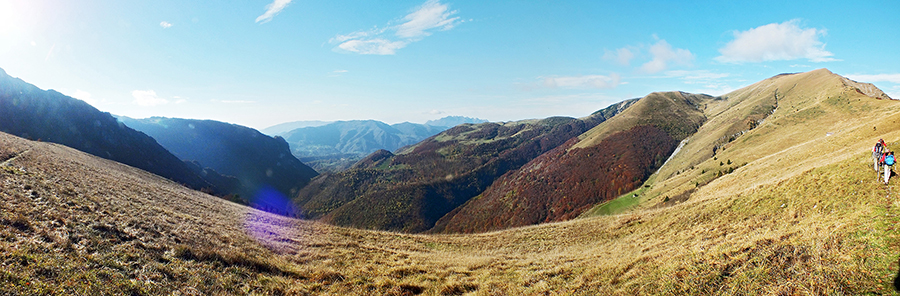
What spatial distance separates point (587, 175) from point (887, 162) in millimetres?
101843

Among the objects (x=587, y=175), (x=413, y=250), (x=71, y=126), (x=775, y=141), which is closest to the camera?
(x=413, y=250)

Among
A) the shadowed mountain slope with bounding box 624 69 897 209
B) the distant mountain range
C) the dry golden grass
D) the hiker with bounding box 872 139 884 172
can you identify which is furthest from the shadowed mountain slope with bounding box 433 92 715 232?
the hiker with bounding box 872 139 884 172

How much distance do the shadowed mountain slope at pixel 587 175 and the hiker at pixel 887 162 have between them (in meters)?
72.1

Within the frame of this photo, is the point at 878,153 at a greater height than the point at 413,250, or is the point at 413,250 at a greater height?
the point at 878,153

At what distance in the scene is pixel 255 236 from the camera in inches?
730

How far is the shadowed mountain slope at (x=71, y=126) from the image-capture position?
9181 cm

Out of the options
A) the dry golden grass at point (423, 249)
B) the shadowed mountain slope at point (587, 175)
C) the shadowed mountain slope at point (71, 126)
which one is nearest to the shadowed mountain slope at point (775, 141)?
the dry golden grass at point (423, 249)

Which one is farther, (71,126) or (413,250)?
(71,126)

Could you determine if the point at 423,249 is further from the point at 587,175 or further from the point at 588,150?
the point at 588,150

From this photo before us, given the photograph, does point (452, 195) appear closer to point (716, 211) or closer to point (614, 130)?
point (614, 130)

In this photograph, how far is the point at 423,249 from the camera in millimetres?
22000

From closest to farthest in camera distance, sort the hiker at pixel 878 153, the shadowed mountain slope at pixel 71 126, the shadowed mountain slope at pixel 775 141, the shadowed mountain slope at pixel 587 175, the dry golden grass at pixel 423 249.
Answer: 1. the dry golden grass at pixel 423 249
2. the hiker at pixel 878 153
3. the shadowed mountain slope at pixel 775 141
4. the shadowed mountain slope at pixel 71 126
5. the shadowed mountain slope at pixel 587 175

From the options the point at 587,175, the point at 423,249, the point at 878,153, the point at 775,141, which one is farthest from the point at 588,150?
the point at 423,249

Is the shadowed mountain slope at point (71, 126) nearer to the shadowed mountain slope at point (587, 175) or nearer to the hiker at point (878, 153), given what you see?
the shadowed mountain slope at point (587, 175)
